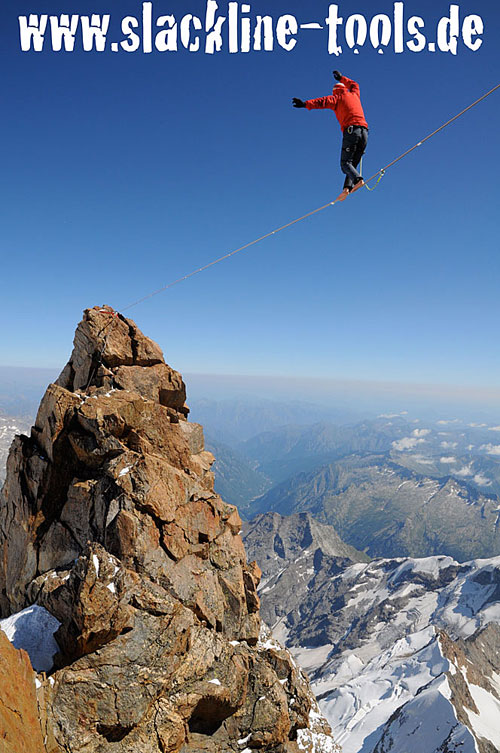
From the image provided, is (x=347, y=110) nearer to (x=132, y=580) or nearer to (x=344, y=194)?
(x=344, y=194)

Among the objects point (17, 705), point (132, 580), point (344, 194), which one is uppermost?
point (344, 194)

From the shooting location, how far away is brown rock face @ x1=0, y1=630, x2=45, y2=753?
410 inches

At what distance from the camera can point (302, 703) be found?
25.4 m

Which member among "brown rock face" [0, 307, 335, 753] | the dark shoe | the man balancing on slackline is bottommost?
"brown rock face" [0, 307, 335, 753]

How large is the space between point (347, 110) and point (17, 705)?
22668mm

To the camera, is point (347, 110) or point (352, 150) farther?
point (352, 150)

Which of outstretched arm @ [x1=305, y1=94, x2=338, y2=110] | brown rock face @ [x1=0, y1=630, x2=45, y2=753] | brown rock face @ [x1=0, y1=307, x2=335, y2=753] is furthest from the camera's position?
brown rock face @ [x1=0, y1=307, x2=335, y2=753]

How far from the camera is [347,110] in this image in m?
12.5

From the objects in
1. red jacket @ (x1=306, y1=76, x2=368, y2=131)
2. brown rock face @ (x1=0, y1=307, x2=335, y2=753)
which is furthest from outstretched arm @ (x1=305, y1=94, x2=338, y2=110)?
brown rock face @ (x1=0, y1=307, x2=335, y2=753)

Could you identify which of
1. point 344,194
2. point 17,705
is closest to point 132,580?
point 17,705

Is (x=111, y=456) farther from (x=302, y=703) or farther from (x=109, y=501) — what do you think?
(x=302, y=703)

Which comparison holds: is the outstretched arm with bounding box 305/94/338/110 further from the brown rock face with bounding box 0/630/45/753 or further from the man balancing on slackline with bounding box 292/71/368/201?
the brown rock face with bounding box 0/630/45/753

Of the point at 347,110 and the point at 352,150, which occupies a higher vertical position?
the point at 347,110

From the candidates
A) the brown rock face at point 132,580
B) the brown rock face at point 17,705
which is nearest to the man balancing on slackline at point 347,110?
the brown rock face at point 132,580
